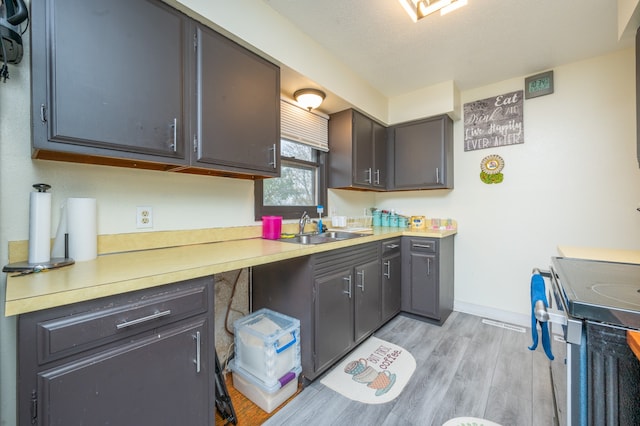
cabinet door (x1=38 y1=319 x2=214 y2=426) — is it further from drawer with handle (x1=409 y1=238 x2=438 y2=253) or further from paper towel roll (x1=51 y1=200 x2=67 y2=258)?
drawer with handle (x1=409 y1=238 x2=438 y2=253)

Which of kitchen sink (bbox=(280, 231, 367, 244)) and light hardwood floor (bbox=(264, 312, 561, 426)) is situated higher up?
kitchen sink (bbox=(280, 231, 367, 244))

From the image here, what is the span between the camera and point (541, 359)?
1.93 m

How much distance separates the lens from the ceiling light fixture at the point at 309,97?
2.16 metres

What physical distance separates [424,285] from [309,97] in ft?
6.83

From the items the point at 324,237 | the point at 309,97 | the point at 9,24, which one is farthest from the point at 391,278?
the point at 9,24

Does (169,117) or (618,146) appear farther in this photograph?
(618,146)

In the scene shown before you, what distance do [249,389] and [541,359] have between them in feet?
7.00

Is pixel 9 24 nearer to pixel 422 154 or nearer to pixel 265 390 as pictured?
pixel 265 390

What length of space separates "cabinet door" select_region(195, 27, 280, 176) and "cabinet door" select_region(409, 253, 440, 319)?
171 cm

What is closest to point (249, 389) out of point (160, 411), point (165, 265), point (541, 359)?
point (160, 411)

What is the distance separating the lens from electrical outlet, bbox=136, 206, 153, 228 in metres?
1.44

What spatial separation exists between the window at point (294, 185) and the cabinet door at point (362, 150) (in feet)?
1.15

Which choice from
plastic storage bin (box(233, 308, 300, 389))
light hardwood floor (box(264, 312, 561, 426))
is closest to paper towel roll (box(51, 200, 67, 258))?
plastic storage bin (box(233, 308, 300, 389))

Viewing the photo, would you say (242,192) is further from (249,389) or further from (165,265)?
(249,389)
